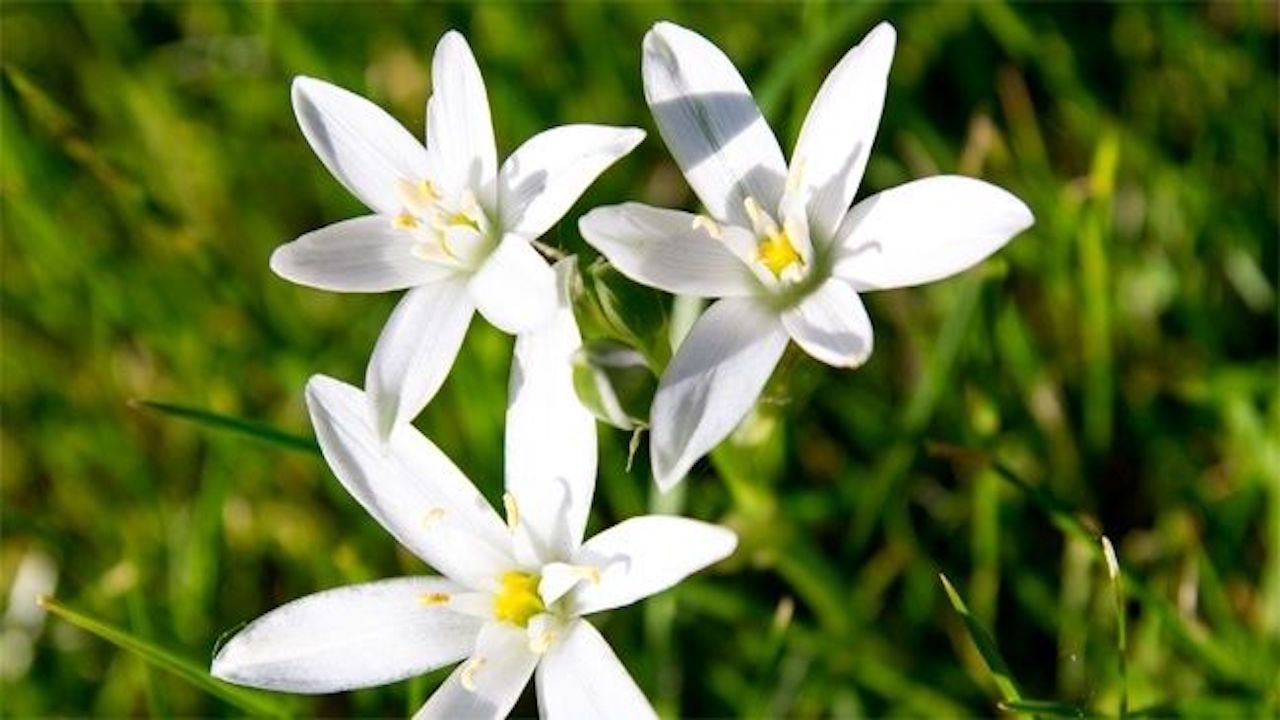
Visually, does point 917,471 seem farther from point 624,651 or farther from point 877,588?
point 624,651

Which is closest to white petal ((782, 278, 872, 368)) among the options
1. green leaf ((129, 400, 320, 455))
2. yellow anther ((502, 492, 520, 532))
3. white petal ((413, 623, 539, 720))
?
yellow anther ((502, 492, 520, 532))

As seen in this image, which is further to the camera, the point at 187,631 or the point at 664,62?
the point at 187,631

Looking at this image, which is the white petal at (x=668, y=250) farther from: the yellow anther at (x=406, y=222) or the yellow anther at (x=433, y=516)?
the yellow anther at (x=433, y=516)

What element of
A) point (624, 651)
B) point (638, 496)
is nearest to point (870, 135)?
point (638, 496)

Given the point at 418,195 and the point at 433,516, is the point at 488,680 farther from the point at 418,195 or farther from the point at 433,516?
the point at 418,195

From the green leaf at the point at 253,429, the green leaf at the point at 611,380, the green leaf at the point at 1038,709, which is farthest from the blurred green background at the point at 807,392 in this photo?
the green leaf at the point at 611,380
